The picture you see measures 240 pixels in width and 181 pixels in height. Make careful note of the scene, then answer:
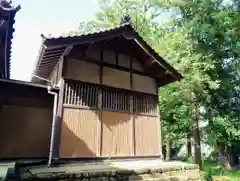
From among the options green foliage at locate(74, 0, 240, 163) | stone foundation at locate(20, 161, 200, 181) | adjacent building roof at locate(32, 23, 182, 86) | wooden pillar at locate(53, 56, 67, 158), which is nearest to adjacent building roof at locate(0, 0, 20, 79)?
adjacent building roof at locate(32, 23, 182, 86)

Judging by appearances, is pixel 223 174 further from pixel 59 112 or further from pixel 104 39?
pixel 59 112

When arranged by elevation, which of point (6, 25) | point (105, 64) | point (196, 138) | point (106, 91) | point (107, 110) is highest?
point (6, 25)

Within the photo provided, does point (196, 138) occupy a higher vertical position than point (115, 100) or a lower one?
lower

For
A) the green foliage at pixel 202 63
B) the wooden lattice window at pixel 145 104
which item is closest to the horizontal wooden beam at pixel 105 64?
the wooden lattice window at pixel 145 104

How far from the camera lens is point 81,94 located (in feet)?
24.3

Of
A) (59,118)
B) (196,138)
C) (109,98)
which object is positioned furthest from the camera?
(196,138)

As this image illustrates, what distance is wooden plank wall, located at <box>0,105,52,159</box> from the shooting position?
7.42 m

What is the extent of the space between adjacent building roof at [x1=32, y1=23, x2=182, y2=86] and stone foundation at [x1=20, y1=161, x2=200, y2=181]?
3434 mm

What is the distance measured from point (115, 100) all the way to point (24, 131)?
3480 mm

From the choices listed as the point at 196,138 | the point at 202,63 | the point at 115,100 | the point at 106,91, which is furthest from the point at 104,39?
the point at 196,138

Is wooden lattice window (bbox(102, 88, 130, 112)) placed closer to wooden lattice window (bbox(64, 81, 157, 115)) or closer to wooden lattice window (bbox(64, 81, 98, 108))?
wooden lattice window (bbox(64, 81, 157, 115))

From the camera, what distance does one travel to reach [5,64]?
8367 millimetres

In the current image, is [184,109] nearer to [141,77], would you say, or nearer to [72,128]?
[141,77]

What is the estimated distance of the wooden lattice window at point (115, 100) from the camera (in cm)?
786
